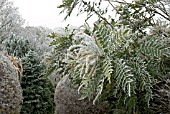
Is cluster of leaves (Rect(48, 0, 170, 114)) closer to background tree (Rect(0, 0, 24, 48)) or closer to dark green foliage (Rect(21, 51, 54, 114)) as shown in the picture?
dark green foliage (Rect(21, 51, 54, 114))

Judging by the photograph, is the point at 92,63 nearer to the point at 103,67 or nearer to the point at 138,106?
the point at 103,67

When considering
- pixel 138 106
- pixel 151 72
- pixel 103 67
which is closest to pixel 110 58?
pixel 103 67

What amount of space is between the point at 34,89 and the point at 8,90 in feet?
7.07

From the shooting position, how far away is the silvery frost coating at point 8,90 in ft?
17.0

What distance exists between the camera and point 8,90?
526 centimetres

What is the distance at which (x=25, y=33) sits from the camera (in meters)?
14.7

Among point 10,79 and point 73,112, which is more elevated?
point 10,79

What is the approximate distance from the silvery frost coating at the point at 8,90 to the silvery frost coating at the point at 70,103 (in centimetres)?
74

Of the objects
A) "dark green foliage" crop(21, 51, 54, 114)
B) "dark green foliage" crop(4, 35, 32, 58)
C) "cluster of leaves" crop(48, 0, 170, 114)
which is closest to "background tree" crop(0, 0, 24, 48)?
"dark green foliage" crop(4, 35, 32, 58)

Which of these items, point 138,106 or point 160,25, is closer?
point 138,106

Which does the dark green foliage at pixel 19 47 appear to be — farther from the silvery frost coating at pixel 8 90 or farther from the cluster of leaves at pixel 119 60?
the cluster of leaves at pixel 119 60

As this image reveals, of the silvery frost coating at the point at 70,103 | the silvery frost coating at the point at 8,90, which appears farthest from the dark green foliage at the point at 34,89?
the silvery frost coating at the point at 8,90

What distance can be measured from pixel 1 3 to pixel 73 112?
1032cm

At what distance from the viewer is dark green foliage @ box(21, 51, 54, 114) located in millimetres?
7449
